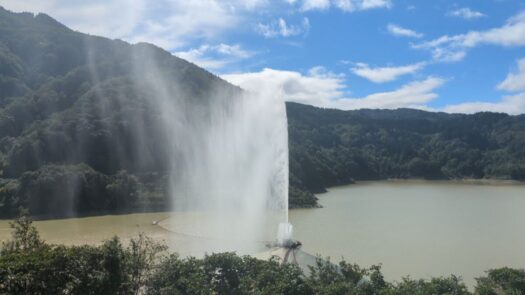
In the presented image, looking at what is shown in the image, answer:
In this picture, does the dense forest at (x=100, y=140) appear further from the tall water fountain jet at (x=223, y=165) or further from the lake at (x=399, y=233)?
the lake at (x=399, y=233)

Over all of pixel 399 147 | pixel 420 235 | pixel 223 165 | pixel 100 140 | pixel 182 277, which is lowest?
pixel 420 235

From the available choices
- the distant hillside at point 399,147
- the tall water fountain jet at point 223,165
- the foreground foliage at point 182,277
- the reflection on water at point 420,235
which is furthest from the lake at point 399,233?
the distant hillside at point 399,147

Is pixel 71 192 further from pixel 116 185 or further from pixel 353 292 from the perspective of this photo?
pixel 353 292

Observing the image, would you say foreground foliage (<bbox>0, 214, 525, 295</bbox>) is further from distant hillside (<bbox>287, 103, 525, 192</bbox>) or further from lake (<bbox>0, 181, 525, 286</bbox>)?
distant hillside (<bbox>287, 103, 525, 192</bbox>)

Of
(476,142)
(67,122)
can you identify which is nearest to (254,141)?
(67,122)

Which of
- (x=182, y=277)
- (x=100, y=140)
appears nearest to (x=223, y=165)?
(x=100, y=140)

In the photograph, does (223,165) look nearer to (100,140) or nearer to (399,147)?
(100,140)

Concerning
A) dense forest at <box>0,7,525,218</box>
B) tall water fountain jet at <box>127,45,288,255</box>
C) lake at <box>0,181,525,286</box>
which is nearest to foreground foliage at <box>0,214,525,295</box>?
lake at <box>0,181,525,286</box>
